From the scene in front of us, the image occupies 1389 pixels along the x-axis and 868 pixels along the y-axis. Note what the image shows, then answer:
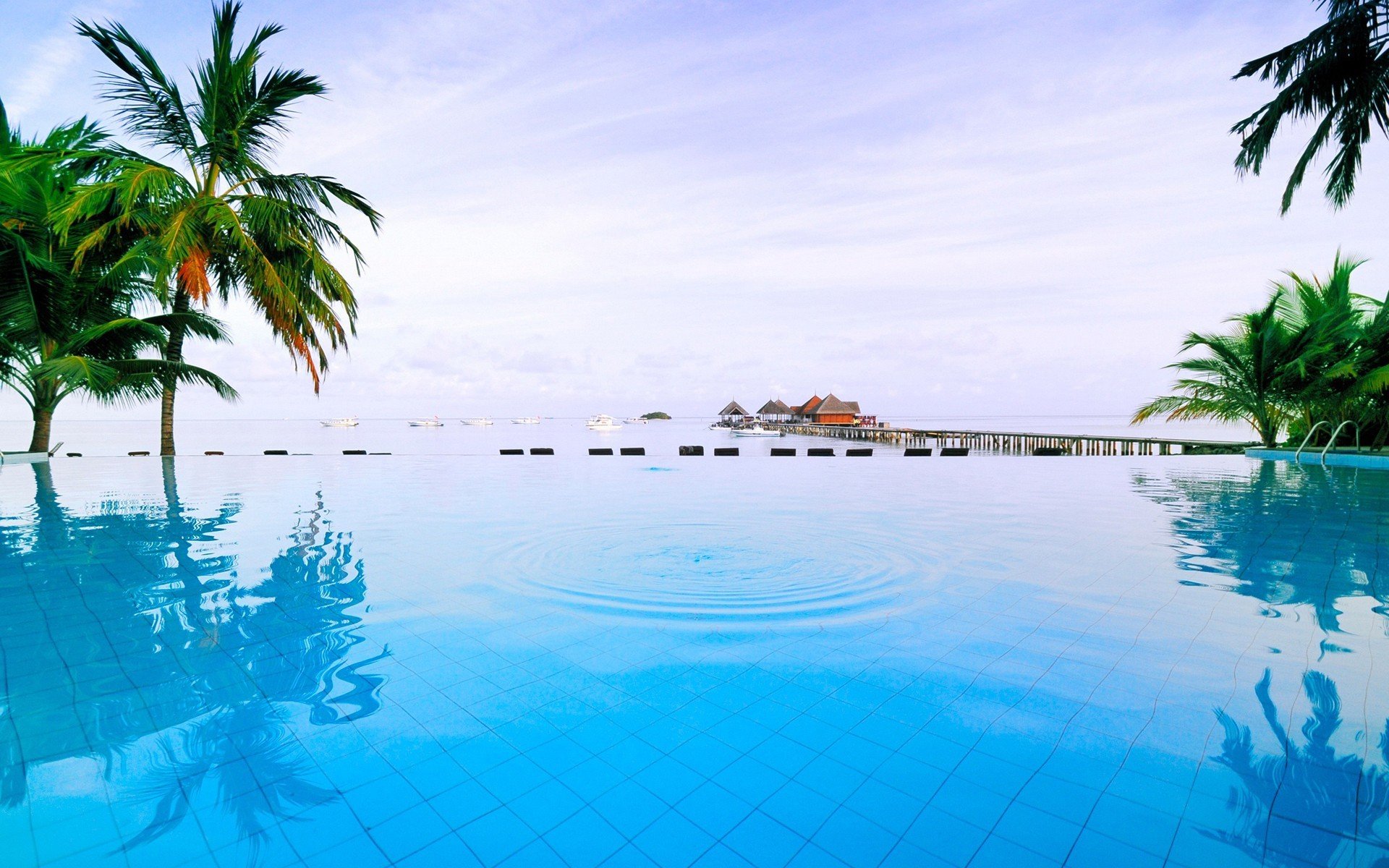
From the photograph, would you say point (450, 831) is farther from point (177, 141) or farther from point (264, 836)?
point (177, 141)

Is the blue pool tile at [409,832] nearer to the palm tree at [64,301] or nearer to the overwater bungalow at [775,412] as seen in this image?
the palm tree at [64,301]

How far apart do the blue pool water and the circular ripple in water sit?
1.6 inches

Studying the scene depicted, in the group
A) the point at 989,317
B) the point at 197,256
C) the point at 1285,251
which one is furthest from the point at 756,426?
the point at 197,256

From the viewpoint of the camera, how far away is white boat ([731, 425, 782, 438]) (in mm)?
57125

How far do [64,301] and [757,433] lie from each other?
52.9m

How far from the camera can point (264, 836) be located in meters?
1.65

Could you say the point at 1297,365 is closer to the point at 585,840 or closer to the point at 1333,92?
the point at 1333,92

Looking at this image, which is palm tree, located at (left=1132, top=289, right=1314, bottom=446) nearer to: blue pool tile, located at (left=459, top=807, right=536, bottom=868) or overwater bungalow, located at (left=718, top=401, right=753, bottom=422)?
blue pool tile, located at (left=459, top=807, right=536, bottom=868)

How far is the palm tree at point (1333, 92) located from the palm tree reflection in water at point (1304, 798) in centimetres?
954

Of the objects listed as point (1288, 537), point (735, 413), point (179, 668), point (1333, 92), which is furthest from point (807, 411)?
point (179, 668)

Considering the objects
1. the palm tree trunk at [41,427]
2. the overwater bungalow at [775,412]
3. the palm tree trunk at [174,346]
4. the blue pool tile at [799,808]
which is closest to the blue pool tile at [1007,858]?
the blue pool tile at [799,808]

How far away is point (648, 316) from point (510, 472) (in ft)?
65.0

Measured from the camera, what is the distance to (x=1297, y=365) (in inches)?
464

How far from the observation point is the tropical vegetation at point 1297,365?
449 inches
